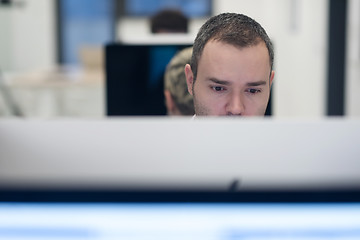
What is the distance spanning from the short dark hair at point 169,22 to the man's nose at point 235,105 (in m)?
1.29

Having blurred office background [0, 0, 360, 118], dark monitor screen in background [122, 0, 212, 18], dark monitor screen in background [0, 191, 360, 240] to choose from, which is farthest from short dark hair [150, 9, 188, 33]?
dark monitor screen in background [122, 0, 212, 18]

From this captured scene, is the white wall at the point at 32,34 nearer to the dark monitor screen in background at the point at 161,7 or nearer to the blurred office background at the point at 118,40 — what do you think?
the blurred office background at the point at 118,40

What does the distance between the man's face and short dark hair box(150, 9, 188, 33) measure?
126 centimetres

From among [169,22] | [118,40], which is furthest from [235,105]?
[118,40]

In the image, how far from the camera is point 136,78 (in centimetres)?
138

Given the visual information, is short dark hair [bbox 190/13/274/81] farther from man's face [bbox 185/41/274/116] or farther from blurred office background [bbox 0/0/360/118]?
blurred office background [bbox 0/0/360/118]

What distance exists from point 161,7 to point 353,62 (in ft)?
10.4

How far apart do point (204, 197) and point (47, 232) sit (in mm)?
121

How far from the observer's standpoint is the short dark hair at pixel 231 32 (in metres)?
0.65

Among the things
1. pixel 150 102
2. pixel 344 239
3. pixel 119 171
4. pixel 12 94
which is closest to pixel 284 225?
pixel 344 239

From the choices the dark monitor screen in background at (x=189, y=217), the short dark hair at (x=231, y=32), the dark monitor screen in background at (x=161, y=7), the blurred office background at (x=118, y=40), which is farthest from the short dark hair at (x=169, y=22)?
the dark monitor screen in background at (x=161, y=7)

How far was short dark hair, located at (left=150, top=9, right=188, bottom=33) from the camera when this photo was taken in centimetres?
192

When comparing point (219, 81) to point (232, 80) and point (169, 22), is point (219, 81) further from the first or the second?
point (169, 22)

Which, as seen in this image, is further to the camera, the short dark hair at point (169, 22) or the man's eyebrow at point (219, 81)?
the short dark hair at point (169, 22)
